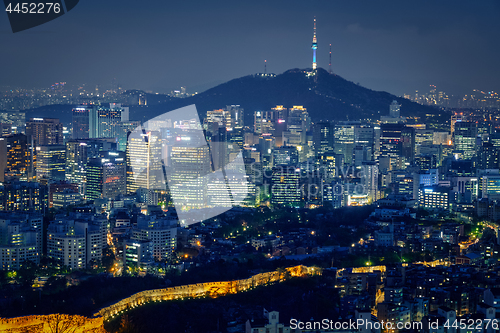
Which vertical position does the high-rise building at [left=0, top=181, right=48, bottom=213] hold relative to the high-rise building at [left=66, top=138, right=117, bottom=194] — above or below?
below

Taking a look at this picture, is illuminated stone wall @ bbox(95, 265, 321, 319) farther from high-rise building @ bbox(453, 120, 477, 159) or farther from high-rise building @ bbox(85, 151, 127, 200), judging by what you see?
high-rise building @ bbox(453, 120, 477, 159)

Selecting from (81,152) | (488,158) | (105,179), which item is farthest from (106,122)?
(488,158)

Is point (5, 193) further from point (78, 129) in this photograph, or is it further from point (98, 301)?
point (78, 129)

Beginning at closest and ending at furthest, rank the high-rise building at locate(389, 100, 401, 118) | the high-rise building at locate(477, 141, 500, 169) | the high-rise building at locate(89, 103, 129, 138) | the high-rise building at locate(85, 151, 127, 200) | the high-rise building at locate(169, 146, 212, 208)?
the high-rise building at locate(169, 146, 212, 208)
the high-rise building at locate(85, 151, 127, 200)
the high-rise building at locate(477, 141, 500, 169)
the high-rise building at locate(89, 103, 129, 138)
the high-rise building at locate(389, 100, 401, 118)

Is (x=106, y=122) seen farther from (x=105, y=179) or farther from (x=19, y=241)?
(x=19, y=241)

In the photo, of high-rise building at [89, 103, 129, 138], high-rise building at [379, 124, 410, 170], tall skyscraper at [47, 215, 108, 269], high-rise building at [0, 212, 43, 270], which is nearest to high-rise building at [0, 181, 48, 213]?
high-rise building at [0, 212, 43, 270]
